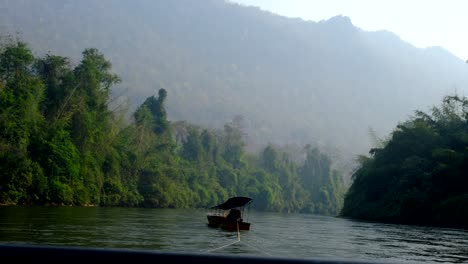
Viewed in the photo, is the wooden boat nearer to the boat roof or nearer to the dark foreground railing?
the boat roof

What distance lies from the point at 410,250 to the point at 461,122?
4088 cm

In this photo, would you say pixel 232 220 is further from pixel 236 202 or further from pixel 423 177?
pixel 423 177

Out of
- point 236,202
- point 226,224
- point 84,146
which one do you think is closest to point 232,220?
point 226,224

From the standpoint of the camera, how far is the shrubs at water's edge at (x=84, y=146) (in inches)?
1943

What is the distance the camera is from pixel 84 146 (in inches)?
2504

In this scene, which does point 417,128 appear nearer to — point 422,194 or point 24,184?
point 422,194

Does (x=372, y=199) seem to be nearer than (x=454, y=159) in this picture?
No

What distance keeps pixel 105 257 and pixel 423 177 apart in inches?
2160

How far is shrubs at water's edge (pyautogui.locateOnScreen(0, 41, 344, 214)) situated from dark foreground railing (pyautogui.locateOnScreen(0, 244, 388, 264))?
47.9 m

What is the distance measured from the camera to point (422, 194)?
50.6 m

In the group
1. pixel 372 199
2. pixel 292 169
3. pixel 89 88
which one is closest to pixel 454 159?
pixel 372 199

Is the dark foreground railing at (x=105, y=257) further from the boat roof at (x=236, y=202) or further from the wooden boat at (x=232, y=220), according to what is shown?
the boat roof at (x=236, y=202)

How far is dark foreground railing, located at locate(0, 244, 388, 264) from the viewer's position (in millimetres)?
1785

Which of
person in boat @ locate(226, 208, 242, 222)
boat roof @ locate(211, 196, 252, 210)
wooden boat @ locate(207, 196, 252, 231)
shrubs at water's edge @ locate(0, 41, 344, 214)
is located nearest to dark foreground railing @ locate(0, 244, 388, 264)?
wooden boat @ locate(207, 196, 252, 231)
